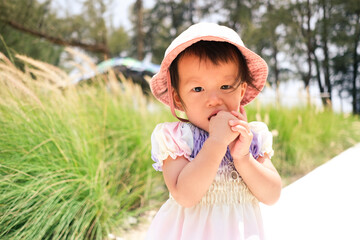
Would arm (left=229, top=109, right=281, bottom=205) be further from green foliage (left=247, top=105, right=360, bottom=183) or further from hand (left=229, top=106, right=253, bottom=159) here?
green foliage (left=247, top=105, right=360, bottom=183)

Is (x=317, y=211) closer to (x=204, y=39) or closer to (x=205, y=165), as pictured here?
(x=205, y=165)

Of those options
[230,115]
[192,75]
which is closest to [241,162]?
[230,115]

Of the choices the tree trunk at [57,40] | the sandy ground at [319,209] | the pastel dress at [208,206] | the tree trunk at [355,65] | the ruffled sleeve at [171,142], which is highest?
the tree trunk at [57,40]

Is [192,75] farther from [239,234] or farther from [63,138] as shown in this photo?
[63,138]

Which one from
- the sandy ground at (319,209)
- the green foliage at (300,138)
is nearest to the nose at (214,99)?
the sandy ground at (319,209)

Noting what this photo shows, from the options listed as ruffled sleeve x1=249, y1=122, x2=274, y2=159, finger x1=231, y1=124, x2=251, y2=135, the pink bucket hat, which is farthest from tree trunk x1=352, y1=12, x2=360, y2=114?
finger x1=231, y1=124, x2=251, y2=135

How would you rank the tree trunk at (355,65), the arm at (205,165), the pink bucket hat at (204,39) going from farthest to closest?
the tree trunk at (355,65)
the pink bucket hat at (204,39)
the arm at (205,165)

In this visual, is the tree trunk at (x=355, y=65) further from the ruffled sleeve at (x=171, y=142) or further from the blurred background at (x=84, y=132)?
the ruffled sleeve at (x=171, y=142)

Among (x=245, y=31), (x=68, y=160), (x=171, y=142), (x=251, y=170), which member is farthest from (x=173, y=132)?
(x=245, y=31)

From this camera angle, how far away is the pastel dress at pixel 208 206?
3.24ft

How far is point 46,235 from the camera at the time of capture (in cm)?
169

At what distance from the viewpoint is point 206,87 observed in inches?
39.1

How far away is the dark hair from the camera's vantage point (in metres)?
1.00

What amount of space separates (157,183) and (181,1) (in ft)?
62.8
